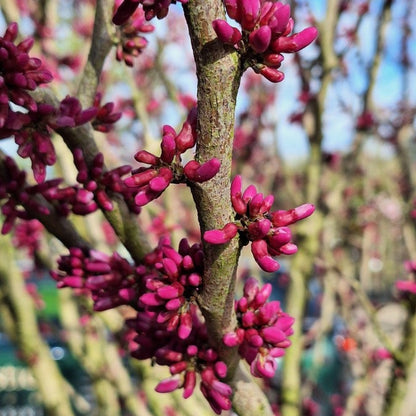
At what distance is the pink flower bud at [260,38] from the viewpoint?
2.74ft

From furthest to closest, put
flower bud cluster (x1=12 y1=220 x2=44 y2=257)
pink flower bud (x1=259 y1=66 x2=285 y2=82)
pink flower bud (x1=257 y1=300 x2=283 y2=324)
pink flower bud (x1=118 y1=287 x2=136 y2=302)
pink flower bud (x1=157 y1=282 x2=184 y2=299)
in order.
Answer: flower bud cluster (x1=12 y1=220 x2=44 y2=257) → pink flower bud (x1=118 y1=287 x2=136 y2=302) → pink flower bud (x1=257 y1=300 x2=283 y2=324) → pink flower bud (x1=157 y1=282 x2=184 y2=299) → pink flower bud (x1=259 y1=66 x2=285 y2=82)

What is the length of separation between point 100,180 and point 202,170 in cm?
46

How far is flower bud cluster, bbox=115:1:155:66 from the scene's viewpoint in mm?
1490

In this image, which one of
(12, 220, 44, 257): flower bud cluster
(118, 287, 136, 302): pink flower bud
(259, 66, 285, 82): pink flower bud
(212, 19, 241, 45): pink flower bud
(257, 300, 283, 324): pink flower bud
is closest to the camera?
(212, 19, 241, 45): pink flower bud

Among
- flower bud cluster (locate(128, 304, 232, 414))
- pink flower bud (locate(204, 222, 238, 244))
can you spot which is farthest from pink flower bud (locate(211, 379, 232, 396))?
pink flower bud (locate(204, 222, 238, 244))

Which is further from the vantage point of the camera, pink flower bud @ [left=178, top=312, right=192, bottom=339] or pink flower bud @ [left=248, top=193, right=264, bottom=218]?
pink flower bud @ [left=178, top=312, right=192, bottom=339]

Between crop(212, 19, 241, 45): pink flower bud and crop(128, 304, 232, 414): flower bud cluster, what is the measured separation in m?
0.66

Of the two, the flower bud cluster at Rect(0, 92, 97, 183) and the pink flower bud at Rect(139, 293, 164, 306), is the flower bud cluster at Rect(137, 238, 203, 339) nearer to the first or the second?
the pink flower bud at Rect(139, 293, 164, 306)

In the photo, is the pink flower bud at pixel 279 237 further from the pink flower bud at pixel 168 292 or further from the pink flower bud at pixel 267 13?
the pink flower bud at pixel 267 13

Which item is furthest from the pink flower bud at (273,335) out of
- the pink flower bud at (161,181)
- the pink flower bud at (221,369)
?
the pink flower bud at (161,181)

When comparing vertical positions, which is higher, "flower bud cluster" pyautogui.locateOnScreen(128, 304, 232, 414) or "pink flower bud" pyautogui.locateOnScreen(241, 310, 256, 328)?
"pink flower bud" pyautogui.locateOnScreen(241, 310, 256, 328)

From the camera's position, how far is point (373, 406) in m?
5.86

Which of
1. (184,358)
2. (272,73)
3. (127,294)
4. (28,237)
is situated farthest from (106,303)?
(28,237)

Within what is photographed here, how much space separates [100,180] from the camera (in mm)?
1274
